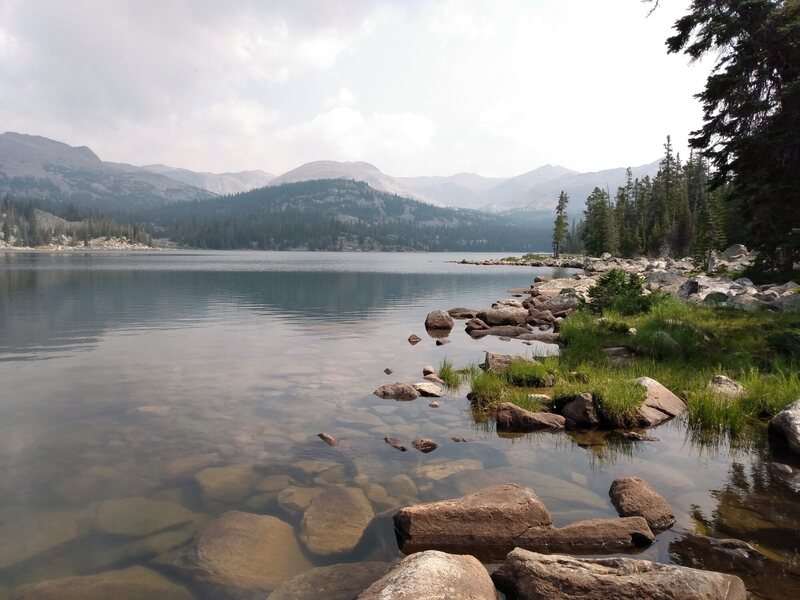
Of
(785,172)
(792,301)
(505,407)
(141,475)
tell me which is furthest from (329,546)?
(792,301)

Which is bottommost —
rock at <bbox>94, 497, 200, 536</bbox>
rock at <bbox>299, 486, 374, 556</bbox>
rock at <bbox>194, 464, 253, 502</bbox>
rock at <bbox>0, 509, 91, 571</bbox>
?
rock at <bbox>0, 509, 91, 571</bbox>

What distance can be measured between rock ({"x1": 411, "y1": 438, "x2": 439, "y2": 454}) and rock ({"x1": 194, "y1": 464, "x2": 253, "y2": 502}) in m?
3.68

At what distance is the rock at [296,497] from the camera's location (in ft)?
28.5

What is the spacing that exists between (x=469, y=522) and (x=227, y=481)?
16.5ft

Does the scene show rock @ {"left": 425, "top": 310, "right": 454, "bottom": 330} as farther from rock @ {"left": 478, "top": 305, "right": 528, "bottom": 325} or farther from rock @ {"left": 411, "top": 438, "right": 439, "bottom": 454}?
rock @ {"left": 411, "top": 438, "right": 439, "bottom": 454}

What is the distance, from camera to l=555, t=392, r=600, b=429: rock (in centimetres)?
1245

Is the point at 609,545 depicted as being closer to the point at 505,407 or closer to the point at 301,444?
Result: the point at 505,407

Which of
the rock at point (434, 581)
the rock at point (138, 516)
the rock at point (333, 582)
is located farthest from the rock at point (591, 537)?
the rock at point (138, 516)

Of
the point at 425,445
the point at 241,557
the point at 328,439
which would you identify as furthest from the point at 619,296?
the point at 241,557

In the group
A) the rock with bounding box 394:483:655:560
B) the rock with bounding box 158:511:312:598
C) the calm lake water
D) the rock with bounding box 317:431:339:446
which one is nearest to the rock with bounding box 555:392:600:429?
the calm lake water

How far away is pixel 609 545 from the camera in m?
7.14

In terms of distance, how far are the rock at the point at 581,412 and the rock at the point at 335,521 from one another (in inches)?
243

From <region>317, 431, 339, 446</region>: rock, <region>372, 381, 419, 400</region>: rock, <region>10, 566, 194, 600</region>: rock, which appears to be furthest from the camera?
<region>372, 381, 419, 400</region>: rock

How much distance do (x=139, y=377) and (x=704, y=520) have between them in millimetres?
18019
